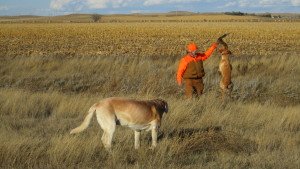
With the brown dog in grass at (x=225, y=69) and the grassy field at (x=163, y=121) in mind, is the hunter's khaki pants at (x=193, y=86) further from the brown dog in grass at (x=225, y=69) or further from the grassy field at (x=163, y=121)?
the brown dog in grass at (x=225, y=69)

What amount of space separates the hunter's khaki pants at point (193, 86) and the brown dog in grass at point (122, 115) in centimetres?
402

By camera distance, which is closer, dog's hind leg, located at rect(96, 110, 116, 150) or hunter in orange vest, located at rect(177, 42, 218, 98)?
dog's hind leg, located at rect(96, 110, 116, 150)

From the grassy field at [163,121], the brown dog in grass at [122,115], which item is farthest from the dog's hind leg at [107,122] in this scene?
the grassy field at [163,121]

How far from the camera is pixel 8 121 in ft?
31.5

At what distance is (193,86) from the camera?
11398 mm

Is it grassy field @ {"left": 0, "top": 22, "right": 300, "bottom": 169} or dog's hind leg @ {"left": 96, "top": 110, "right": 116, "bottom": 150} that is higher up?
dog's hind leg @ {"left": 96, "top": 110, "right": 116, "bottom": 150}

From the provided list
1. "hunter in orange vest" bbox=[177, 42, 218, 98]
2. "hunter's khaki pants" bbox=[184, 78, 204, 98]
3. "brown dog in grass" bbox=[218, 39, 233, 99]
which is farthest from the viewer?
"brown dog in grass" bbox=[218, 39, 233, 99]

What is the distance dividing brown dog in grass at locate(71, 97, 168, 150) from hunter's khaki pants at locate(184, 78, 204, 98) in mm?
4020

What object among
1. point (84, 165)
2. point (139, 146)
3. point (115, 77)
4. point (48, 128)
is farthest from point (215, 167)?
point (115, 77)

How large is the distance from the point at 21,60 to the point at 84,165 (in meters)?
13.5

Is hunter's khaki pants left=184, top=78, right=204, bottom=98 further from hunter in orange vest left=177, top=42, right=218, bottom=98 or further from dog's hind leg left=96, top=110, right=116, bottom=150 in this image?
dog's hind leg left=96, top=110, right=116, bottom=150

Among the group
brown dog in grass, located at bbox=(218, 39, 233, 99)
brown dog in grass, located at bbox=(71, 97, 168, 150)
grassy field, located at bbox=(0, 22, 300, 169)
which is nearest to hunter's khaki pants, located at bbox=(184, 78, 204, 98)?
grassy field, located at bbox=(0, 22, 300, 169)

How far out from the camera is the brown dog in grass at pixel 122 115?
6866 mm

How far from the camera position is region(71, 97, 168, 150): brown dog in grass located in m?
6.87
